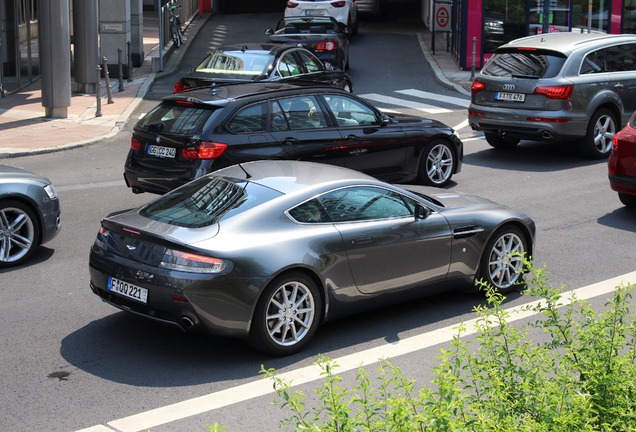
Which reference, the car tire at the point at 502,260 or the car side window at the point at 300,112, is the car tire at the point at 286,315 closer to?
the car tire at the point at 502,260

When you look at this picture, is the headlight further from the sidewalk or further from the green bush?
the green bush

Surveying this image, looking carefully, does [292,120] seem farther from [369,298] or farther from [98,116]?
[98,116]

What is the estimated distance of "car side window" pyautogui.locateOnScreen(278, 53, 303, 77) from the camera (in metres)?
18.2

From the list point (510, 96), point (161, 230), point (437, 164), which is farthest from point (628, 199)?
point (161, 230)

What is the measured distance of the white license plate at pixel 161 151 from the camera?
474 inches

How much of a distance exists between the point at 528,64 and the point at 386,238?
8659 mm

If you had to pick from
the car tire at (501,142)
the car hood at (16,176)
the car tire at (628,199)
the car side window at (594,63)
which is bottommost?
the car tire at (628,199)

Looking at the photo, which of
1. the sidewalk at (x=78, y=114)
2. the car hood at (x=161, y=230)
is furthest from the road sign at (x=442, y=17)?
the car hood at (x=161, y=230)

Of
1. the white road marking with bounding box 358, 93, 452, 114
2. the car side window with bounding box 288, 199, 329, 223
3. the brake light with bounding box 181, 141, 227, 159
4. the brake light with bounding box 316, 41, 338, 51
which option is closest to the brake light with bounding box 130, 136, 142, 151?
the brake light with bounding box 181, 141, 227, 159

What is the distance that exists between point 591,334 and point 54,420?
11.6ft

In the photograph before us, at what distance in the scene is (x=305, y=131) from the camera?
1270 centimetres

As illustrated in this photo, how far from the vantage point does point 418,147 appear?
14.0 m

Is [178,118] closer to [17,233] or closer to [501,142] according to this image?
[17,233]

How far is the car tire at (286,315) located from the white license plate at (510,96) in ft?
29.5
